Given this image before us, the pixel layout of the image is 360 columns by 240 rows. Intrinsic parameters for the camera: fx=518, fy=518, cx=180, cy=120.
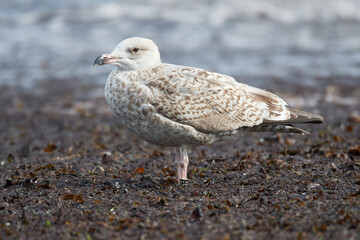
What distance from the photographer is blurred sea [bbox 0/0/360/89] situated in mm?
15744

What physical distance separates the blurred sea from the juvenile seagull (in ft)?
27.1

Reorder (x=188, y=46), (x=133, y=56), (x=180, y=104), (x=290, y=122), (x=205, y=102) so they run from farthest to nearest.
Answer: (x=188, y=46) < (x=290, y=122) < (x=133, y=56) < (x=205, y=102) < (x=180, y=104)

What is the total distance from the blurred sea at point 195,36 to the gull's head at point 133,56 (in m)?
8.60

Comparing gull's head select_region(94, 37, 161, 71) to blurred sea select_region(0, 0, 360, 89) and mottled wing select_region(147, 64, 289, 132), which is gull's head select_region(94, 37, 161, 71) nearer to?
mottled wing select_region(147, 64, 289, 132)

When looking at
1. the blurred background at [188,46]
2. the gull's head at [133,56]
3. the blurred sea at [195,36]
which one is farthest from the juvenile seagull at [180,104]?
the blurred sea at [195,36]

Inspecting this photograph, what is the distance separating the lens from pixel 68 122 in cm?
1094

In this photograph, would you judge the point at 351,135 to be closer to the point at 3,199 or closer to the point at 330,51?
the point at 3,199

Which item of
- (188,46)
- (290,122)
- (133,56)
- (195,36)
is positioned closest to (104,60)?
(133,56)

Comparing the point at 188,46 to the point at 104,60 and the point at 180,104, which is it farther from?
the point at 180,104

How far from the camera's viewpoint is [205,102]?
5934mm

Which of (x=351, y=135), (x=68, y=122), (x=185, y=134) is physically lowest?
(x=68, y=122)

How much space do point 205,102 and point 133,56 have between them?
102cm

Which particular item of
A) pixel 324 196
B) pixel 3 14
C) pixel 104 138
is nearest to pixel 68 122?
pixel 104 138

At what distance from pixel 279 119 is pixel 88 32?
1563 cm
